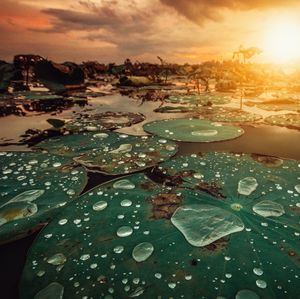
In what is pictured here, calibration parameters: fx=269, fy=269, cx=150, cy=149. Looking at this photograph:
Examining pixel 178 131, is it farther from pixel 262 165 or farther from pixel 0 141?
pixel 0 141

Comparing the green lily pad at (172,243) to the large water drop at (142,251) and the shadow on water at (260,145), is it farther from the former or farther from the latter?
the shadow on water at (260,145)

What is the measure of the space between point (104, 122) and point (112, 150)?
3.88ft

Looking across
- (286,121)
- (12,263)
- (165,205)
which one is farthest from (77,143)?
(286,121)

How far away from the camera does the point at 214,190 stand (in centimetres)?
162

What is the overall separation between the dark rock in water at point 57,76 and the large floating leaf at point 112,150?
201 inches

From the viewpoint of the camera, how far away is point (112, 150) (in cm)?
238

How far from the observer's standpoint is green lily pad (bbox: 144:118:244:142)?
9.12ft

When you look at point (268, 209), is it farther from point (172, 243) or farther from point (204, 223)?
point (172, 243)

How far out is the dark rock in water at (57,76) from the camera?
23.2 ft

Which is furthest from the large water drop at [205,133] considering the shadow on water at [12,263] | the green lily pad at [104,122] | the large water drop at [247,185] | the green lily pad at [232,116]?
the shadow on water at [12,263]

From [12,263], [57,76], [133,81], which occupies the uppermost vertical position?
[57,76]

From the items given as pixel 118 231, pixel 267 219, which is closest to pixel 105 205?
pixel 118 231

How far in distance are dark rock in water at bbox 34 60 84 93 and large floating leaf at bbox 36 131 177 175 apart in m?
5.10

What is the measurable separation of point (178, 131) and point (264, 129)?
1.07m
